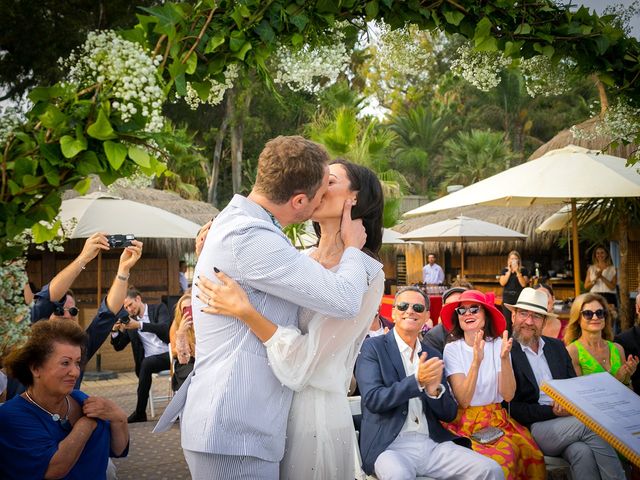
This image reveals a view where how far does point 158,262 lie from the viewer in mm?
16469

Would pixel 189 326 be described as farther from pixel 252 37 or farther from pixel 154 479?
pixel 252 37

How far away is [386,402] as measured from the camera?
440cm

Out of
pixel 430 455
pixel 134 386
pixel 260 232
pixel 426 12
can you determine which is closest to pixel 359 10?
pixel 426 12

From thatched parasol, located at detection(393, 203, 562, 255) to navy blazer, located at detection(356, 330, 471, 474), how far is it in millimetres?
12703

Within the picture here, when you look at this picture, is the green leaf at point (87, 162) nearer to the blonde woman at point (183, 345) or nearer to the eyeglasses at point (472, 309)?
the eyeglasses at point (472, 309)

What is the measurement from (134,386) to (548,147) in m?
9.97

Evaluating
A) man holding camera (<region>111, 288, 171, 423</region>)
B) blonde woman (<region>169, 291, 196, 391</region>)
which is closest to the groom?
blonde woman (<region>169, 291, 196, 391</region>)

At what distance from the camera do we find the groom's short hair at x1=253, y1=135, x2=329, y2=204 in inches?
95.1

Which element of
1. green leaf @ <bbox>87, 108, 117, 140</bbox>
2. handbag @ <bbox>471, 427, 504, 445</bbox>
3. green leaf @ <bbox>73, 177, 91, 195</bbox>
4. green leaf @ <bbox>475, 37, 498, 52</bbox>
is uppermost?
green leaf @ <bbox>475, 37, 498, 52</bbox>

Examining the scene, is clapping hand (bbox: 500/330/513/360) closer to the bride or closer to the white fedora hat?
the white fedora hat

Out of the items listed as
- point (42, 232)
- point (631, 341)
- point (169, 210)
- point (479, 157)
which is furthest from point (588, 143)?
point (479, 157)

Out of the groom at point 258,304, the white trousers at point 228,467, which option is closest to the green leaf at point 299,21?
the groom at point 258,304

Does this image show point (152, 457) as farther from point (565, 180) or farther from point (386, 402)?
point (565, 180)

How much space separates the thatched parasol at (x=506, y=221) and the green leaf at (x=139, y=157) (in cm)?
1521
